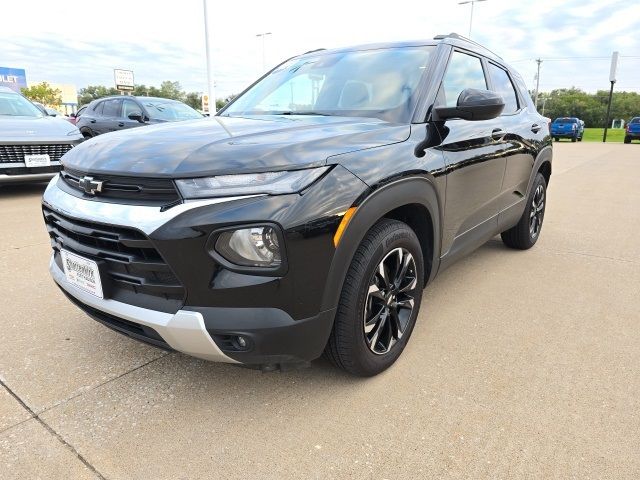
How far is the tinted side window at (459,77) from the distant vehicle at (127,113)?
7649 millimetres

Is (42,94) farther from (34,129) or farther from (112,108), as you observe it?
(34,129)

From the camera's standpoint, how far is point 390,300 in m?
2.41

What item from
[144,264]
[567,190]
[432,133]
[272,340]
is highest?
[432,133]

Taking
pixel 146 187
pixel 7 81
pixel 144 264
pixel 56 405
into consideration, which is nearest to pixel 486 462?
pixel 144 264

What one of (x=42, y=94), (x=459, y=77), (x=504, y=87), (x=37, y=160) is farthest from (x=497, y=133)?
(x=42, y=94)

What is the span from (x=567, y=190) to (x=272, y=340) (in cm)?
894

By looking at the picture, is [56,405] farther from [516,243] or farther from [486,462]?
[516,243]

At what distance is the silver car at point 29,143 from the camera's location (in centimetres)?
678

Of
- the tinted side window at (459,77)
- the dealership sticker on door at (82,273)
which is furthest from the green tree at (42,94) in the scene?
the dealership sticker on door at (82,273)

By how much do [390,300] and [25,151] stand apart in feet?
21.8

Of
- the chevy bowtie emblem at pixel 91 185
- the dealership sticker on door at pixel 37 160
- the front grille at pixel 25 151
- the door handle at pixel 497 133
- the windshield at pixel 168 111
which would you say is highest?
the windshield at pixel 168 111

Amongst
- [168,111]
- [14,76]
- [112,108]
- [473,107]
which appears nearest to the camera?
[473,107]

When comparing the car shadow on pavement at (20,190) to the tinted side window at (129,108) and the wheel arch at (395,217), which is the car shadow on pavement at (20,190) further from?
the wheel arch at (395,217)

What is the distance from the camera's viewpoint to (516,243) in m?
4.71
